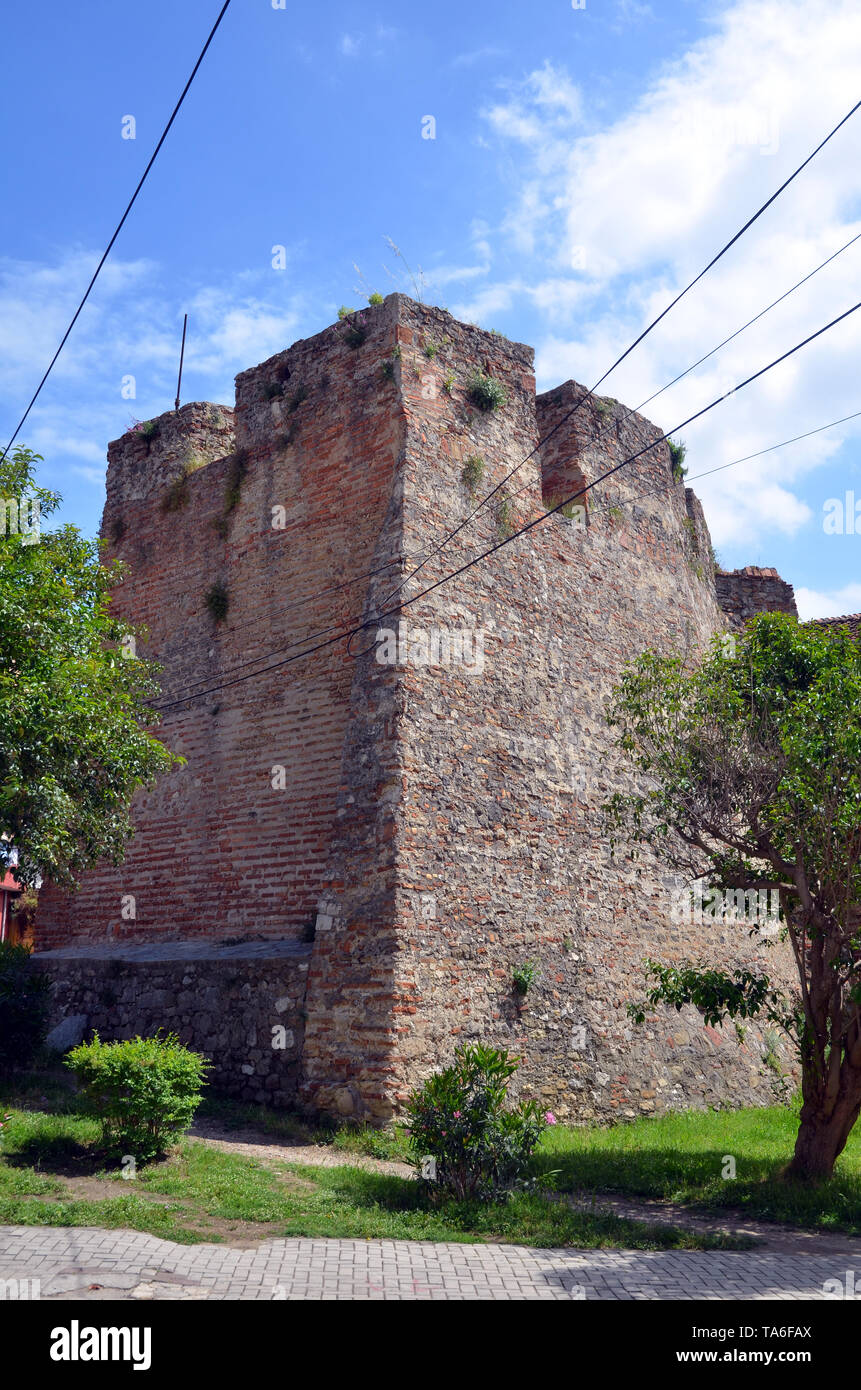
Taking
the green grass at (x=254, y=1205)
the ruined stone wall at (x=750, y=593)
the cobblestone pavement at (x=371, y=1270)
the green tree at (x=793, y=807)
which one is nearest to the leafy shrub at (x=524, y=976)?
the green tree at (x=793, y=807)

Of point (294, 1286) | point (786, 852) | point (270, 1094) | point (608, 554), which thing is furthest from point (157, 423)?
point (294, 1286)

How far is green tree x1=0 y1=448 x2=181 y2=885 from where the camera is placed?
28.8 feet

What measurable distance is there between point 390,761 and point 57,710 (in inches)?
122

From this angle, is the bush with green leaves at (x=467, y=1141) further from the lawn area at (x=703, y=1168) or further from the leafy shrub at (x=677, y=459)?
the leafy shrub at (x=677, y=459)

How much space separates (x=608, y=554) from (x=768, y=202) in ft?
23.2

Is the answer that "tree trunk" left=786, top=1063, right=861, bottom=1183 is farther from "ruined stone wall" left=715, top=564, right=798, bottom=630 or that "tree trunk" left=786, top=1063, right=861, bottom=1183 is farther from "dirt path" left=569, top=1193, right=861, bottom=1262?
"ruined stone wall" left=715, top=564, right=798, bottom=630

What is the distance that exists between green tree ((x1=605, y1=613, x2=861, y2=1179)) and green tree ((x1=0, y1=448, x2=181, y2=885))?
5.12 meters

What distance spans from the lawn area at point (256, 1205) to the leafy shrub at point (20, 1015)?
3430 millimetres

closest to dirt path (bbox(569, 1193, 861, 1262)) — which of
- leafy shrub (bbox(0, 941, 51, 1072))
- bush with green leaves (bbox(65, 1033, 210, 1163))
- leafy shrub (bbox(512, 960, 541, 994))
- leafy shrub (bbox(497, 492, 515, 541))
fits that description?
leafy shrub (bbox(512, 960, 541, 994))

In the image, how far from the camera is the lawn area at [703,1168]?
7.91m

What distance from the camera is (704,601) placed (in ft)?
54.6

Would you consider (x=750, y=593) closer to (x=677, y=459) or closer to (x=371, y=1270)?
(x=677, y=459)

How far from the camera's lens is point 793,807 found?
8570 mm
